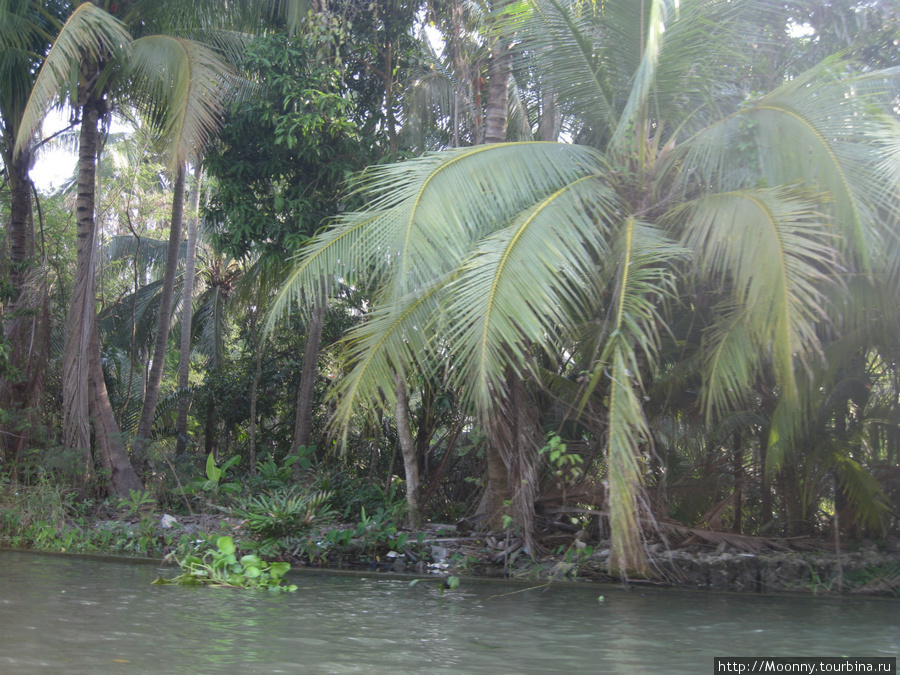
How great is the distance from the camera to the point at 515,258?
205 inches

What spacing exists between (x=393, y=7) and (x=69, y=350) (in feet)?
20.1

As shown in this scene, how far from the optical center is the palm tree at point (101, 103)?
828cm

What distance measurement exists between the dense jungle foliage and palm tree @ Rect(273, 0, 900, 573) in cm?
3

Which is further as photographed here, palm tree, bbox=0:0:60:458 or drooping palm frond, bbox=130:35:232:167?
palm tree, bbox=0:0:60:458

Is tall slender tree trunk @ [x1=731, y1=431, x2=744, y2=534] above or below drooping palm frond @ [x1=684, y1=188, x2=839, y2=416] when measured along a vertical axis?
below

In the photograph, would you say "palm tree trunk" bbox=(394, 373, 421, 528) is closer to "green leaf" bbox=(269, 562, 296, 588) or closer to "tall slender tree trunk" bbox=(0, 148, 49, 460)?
"green leaf" bbox=(269, 562, 296, 588)

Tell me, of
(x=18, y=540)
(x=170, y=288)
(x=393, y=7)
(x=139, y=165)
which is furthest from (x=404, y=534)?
(x=139, y=165)

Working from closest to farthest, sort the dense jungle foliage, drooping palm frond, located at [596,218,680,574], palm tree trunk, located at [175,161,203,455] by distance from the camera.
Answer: drooping palm frond, located at [596,218,680,574] < the dense jungle foliage < palm tree trunk, located at [175,161,203,455]

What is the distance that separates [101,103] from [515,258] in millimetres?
7726

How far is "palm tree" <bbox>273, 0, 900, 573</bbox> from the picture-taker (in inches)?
196

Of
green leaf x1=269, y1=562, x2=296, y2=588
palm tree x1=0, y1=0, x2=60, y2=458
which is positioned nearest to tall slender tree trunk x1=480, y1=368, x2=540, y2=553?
green leaf x1=269, y1=562, x2=296, y2=588

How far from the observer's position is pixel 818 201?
538 centimetres

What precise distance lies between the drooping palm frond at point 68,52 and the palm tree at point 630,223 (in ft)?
12.7

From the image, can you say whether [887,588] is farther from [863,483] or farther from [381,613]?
[381,613]
